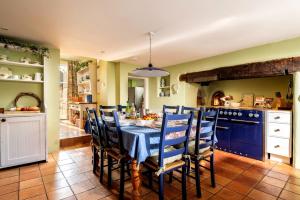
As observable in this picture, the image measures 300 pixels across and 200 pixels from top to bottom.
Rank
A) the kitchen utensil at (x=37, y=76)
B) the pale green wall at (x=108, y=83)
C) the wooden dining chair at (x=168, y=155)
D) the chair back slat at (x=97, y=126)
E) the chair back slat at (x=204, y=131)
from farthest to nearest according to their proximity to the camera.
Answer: the pale green wall at (x=108, y=83)
the kitchen utensil at (x=37, y=76)
the chair back slat at (x=97, y=126)
the chair back slat at (x=204, y=131)
the wooden dining chair at (x=168, y=155)

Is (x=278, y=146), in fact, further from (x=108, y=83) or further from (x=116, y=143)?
(x=108, y=83)

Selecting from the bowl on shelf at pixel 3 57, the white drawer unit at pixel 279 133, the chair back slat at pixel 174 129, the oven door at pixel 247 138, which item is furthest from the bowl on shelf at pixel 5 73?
the white drawer unit at pixel 279 133

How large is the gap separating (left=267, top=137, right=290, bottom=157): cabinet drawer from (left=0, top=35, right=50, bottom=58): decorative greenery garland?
4.58 m

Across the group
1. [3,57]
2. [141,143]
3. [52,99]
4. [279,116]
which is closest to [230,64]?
[279,116]

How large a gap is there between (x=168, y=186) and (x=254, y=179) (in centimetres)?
127

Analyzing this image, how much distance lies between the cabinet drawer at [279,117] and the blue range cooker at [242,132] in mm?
148

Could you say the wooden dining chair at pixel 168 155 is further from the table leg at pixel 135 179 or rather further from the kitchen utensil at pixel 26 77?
the kitchen utensil at pixel 26 77

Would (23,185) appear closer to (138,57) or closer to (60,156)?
(60,156)

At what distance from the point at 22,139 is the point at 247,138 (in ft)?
13.3

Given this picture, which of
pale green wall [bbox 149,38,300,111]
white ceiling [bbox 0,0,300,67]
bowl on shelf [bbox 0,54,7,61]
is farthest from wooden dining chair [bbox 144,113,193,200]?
bowl on shelf [bbox 0,54,7,61]

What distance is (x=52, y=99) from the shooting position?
3578 millimetres

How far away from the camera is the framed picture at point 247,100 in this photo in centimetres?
383

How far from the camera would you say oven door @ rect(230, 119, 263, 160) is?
3158mm

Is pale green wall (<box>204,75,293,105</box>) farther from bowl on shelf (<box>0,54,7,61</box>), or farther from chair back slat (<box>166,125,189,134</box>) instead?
bowl on shelf (<box>0,54,7,61</box>)
